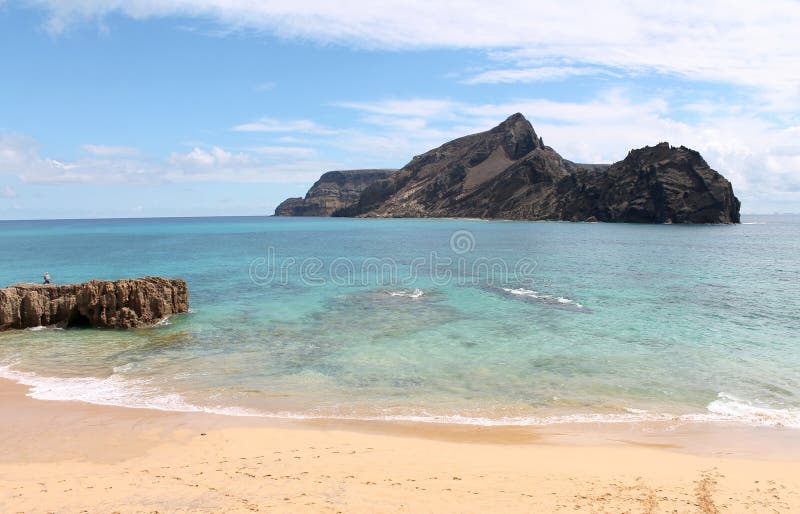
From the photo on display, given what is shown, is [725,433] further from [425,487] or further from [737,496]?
[425,487]

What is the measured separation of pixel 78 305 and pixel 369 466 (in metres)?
21.1

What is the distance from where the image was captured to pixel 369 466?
10.2m

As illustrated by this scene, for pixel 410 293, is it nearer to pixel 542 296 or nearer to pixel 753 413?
pixel 542 296

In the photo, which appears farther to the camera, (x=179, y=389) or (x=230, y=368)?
(x=230, y=368)

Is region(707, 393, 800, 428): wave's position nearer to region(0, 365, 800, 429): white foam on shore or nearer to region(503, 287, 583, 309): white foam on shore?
region(0, 365, 800, 429): white foam on shore

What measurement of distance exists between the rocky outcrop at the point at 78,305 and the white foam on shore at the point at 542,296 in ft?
71.2

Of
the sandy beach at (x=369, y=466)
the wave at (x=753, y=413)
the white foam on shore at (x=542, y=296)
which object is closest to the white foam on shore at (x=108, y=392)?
the sandy beach at (x=369, y=466)

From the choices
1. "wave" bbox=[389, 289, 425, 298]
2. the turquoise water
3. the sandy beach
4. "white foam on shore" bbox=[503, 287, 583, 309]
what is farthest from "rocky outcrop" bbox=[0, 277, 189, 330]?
"white foam on shore" bbox=[503, 287, 583, 309]

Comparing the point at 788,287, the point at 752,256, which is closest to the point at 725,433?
the point at 788,287

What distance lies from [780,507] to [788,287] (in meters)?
34.5

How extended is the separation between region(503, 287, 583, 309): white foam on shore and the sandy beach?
1714cm

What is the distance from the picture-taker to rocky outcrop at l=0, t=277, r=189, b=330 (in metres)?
24.3

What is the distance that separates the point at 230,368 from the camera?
18.0m

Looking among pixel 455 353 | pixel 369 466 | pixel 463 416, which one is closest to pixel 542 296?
pixel 455 353
